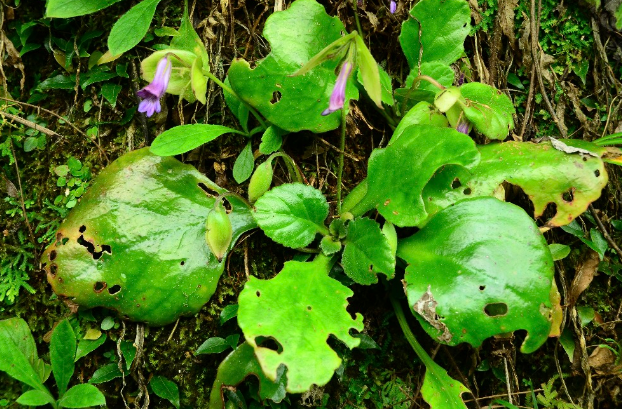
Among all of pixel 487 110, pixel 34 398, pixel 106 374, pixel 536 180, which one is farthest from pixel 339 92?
pixel 34 398

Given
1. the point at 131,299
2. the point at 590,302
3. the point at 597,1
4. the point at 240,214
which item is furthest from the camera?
the point at 597,1

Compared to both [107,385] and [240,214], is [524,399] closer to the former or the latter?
[240,214]

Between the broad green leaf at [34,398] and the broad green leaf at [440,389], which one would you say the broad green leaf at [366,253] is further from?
the broad green leaf at [34,398]

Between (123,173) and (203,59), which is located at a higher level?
(203,59)

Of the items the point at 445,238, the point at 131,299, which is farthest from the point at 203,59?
the point at 445,238

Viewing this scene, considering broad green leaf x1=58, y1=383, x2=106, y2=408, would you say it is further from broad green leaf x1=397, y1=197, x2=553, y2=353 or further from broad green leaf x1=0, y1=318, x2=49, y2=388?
broad green leaf x1=397, y1=197, x2=553, y2=353

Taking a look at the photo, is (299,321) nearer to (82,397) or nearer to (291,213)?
(291,213)
